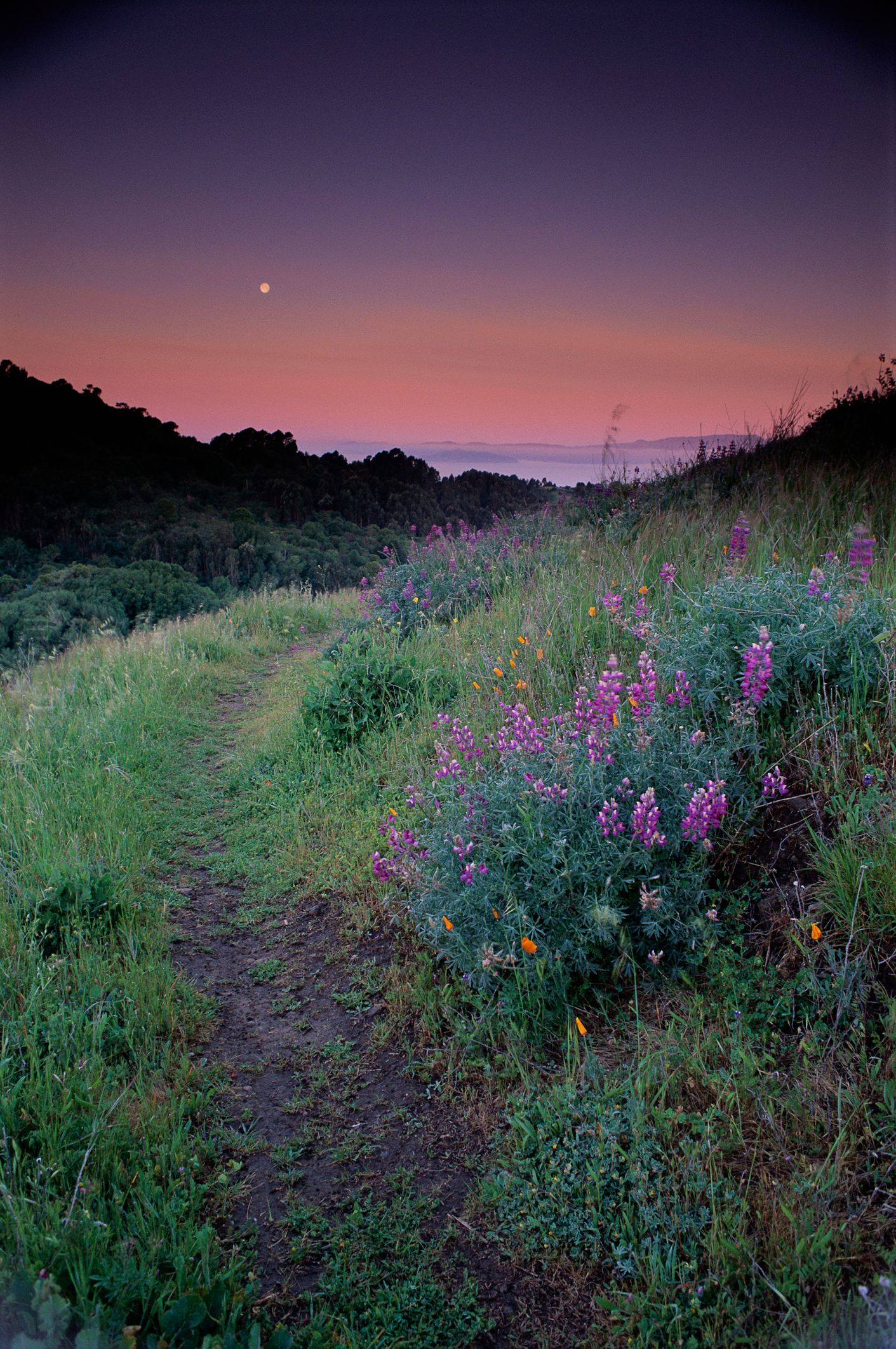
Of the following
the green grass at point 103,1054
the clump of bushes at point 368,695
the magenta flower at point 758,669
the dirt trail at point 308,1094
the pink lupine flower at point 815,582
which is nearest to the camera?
the green grass at point 103,1054

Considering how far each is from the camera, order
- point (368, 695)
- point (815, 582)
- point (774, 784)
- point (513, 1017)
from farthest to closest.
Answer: point (368, 695) → point (815, 582) → point (774, 784) → point (513, 1017)

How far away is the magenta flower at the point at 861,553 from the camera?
12.7 ft

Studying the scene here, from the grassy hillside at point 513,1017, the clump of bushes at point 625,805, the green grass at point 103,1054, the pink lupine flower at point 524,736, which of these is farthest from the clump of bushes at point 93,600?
the clump of bushes at point 625,805

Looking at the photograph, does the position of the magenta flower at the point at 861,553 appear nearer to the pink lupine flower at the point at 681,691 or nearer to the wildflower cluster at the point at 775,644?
the wildflower cluster at the point at 775,644

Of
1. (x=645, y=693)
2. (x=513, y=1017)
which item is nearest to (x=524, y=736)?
(x=645, y=693)

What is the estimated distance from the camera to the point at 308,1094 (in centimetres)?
289

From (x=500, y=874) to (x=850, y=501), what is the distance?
4685 mm

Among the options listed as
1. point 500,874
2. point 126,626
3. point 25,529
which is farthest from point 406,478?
point 500,874

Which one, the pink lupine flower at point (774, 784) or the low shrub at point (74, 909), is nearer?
the pink lupine flower at point (774, 784)

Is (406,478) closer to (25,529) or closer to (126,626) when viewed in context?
(126,626)

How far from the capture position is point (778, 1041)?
2457 mm

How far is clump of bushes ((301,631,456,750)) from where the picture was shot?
6.00 m

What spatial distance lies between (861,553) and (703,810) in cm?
217

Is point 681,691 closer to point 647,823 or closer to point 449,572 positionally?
point 647,823
